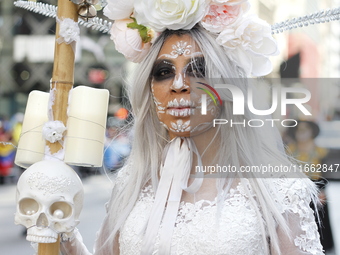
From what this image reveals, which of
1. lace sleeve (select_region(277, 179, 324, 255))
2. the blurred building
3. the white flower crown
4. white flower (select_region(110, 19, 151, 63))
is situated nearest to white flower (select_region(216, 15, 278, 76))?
the white flower crown

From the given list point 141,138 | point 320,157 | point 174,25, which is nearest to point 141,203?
point 141,138

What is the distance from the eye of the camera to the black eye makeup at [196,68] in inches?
80.3

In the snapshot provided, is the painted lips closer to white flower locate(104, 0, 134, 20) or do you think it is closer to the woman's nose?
the woman's nose

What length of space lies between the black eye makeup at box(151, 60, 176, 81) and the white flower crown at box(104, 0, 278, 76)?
0.47 ft

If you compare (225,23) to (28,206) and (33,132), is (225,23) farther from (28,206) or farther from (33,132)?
(28,206)

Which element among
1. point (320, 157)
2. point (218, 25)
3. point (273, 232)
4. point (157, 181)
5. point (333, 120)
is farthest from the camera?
point (333, 120)

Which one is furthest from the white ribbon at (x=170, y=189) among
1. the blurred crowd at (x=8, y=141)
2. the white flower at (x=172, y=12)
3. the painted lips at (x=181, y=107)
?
the blurred crowd at (x=8, y=141)

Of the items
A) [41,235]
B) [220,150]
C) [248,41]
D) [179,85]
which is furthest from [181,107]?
[41,235]

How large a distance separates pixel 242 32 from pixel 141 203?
31.9 inches

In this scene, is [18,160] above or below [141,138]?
below

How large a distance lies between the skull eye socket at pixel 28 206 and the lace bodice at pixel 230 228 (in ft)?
1.24

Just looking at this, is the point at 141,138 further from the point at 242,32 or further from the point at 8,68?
the point at 8,68

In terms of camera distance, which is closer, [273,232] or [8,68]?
[273,232]

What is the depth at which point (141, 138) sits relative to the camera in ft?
7.41
